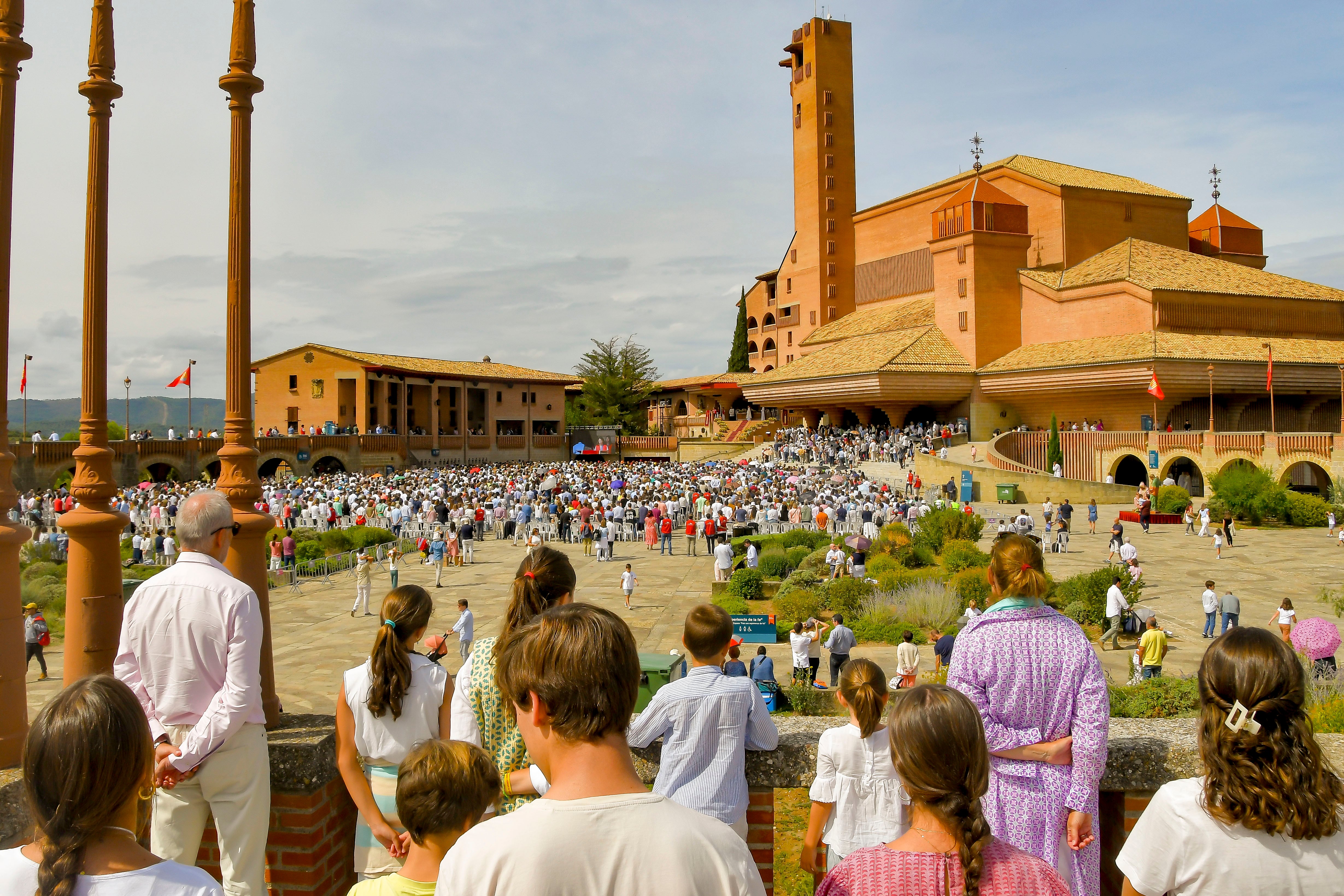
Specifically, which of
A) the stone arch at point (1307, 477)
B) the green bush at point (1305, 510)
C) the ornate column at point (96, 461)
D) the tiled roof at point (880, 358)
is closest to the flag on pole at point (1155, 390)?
the stone arch at point (1307, 477)

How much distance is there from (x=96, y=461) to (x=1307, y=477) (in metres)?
41.0

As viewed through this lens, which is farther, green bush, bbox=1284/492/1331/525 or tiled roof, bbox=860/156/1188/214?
tiled roof, bbox=860/156/1188/214

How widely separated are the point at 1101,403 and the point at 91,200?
141 feet

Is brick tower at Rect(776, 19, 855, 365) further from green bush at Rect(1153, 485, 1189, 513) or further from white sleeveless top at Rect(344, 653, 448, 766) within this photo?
white sleeveless top at Rect(344, 653, 448, 766)

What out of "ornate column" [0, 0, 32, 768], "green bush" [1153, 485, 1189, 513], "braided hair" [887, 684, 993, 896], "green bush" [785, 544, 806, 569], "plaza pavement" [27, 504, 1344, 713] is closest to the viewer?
"braided hair" [887, 684, 993, 896]

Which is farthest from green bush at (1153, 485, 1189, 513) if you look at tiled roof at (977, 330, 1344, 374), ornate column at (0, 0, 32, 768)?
ornate column at (0, 0, 32, 768)

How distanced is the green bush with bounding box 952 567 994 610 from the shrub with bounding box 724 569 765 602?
396 cm

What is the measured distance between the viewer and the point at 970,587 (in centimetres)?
1667

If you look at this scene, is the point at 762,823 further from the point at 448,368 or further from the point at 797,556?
the point at 448,368

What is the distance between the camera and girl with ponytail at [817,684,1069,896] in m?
1.92

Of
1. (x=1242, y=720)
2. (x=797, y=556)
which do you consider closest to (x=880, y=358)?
(x=797, y=556)

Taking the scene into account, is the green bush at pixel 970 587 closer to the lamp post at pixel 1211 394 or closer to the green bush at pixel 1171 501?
the green bush at pixel 1171 501

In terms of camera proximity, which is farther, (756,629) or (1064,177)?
(1064,177)

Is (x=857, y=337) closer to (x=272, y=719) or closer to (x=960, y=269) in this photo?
(x=960, y=269)
